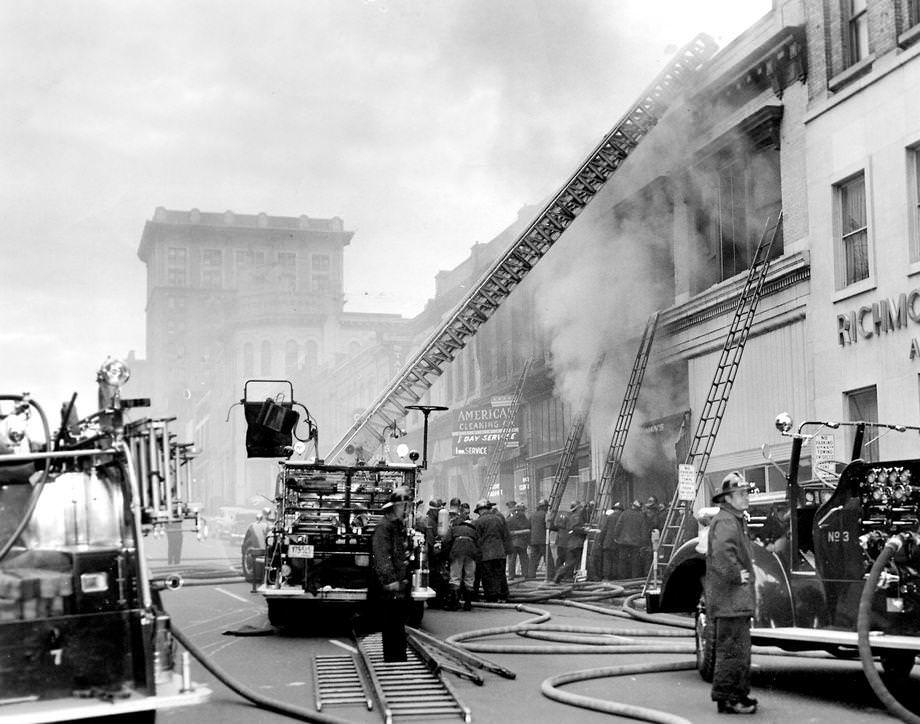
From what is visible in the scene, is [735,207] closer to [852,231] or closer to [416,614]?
[852,231]

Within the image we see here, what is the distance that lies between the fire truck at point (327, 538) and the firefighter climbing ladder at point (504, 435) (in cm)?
1529

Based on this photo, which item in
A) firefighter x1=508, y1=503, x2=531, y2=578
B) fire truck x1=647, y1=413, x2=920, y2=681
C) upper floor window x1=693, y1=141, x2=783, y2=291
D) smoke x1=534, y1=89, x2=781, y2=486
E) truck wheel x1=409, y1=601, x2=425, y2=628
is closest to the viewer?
fire truck x1=647, y1=413, x2=920, y2=681

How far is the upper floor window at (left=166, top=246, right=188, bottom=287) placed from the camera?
2537 inches

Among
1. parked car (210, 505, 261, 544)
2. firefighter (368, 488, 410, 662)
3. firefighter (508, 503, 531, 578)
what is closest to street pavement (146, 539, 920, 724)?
firefighter (368, 488, 410, 662)

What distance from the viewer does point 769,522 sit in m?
9.61

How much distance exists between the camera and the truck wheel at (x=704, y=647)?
31.6ft

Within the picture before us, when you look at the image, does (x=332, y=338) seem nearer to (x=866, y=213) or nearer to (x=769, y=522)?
(x=866, y=213)

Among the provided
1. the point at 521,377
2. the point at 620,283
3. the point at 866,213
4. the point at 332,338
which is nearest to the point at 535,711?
the point at 866,213

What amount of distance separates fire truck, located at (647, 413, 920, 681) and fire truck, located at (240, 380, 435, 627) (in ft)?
18.2

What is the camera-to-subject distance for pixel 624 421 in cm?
2525

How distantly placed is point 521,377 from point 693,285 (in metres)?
9.49

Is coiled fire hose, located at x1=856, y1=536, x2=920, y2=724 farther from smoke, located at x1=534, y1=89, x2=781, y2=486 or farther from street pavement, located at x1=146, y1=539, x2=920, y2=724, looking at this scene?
smoke, located at x1=534, y1=89, x2=781, y2=486

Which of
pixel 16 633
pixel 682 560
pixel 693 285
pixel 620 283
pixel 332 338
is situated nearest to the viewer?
pixel 16 633

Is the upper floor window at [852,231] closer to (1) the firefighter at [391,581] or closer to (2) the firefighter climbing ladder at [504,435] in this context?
(1) the firefighter at [391,581]
